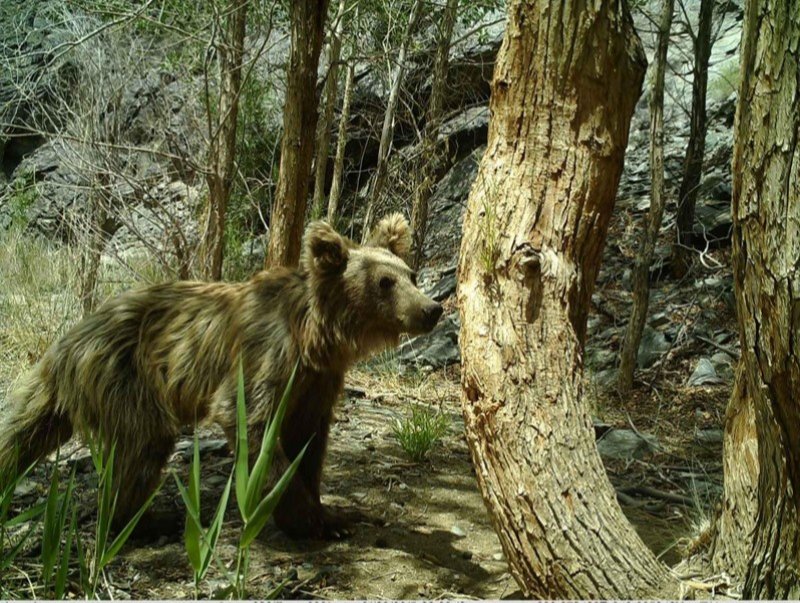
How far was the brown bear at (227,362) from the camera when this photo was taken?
5273 millimetres

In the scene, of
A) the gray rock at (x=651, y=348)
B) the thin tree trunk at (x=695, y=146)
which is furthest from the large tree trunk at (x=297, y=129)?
the gray rock at (x=651, y=348)

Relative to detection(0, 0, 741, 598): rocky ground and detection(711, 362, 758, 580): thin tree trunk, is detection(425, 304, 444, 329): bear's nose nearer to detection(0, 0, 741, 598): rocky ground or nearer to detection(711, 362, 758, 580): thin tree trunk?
detection(0, 0, 741, 598): rocky ground

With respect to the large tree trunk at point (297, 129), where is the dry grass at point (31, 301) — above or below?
below

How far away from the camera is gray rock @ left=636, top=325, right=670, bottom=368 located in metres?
9.77

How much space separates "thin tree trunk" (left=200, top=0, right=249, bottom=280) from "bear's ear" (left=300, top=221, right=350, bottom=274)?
9.12 ft

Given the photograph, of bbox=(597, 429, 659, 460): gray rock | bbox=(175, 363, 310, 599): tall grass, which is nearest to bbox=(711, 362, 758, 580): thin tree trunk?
bbox=(175, 363, 310, 599): tall grass

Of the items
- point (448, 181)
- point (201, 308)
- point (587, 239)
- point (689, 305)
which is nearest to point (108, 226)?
point (448, 181)

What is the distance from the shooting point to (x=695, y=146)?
9.89 meters

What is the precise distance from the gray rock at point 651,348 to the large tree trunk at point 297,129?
184 inches

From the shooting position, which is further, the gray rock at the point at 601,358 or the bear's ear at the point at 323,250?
the gray rock at the point at 601,358

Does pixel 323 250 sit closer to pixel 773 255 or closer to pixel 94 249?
pixel 773 255

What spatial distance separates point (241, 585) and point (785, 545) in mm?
1842

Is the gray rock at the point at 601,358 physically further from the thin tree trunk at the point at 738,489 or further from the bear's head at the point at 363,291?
the thin tree trunk at the point at 738,489

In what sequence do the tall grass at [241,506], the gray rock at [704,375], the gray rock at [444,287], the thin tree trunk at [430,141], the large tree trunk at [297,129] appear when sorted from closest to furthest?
the tall grass at [241,506] < the large tree trunk at [297,129] < the gray rock at [704,375] < the thin tree trunk at [430,141] < the gray rock at [444,287]
